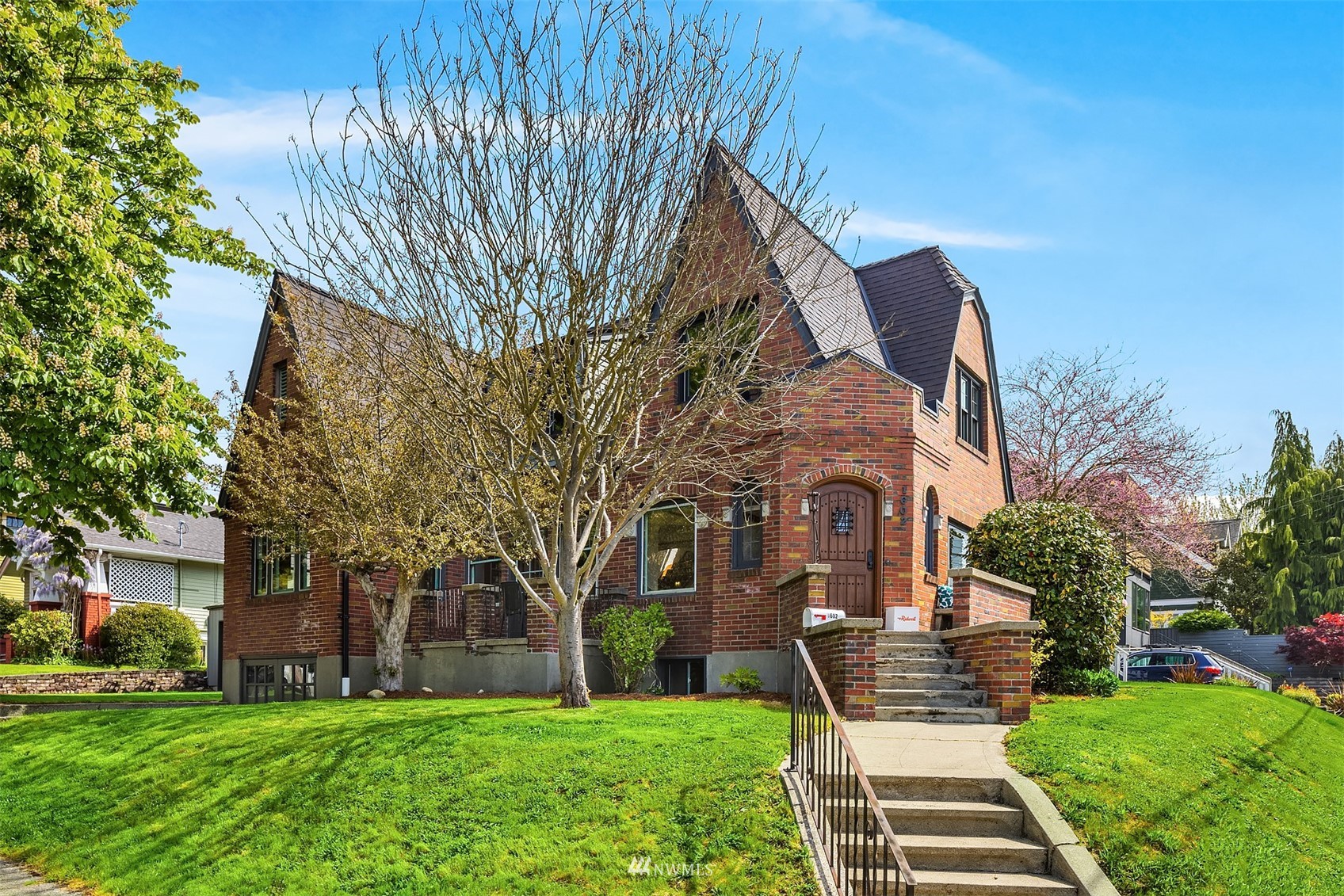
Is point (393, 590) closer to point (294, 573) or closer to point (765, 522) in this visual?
point (294, 573)

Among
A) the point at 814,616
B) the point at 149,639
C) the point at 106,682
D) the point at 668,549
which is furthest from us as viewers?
the point at 149,639

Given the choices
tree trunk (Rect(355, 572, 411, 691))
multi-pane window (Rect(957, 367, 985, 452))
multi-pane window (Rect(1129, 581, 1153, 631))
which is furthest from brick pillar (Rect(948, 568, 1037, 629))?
multi-pane window (Rect(1129, 581, 1153, 631))

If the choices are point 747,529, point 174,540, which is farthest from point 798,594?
point 174,540

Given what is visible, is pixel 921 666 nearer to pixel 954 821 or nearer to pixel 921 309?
pixel 954 821

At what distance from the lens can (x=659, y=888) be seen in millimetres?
Result: 7383

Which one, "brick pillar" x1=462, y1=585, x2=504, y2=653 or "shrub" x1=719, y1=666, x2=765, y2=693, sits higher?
"brick pillar" x1=462, y1=585, x2=504, y2=653

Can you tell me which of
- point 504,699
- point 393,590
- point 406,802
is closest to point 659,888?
point 406,802

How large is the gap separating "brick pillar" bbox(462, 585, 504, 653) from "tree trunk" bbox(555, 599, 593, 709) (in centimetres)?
662

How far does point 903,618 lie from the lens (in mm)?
15391

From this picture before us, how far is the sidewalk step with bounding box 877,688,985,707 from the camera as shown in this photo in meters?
12.4

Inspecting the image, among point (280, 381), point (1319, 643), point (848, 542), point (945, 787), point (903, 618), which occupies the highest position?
point (280, 381)

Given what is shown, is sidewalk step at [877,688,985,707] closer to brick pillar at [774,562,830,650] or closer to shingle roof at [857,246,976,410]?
brick pillar at [774,562,830,650]

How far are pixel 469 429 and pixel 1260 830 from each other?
335 inches

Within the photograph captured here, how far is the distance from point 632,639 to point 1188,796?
893cm
